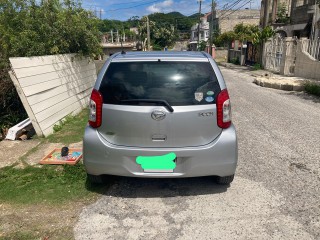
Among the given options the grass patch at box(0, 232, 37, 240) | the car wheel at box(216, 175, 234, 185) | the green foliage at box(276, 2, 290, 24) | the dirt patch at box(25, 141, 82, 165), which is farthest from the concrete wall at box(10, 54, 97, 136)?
the green foliage at box(276, 2, 290, 24)

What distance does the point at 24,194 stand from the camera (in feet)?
11.4

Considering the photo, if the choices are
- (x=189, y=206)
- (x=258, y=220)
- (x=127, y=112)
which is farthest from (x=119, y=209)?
(x=258, y=220)

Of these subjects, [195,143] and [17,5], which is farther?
[17,5]

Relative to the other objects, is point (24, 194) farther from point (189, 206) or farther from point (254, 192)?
point (254, 192)

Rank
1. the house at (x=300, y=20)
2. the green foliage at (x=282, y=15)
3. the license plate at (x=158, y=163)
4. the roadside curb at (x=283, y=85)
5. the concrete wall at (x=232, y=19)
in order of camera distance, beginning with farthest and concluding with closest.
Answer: the concrete wall at (x=232, y=19) < the green foliage at (x=282, y=15) < the house at (x=300, y=20) < the roadside curb at (x=283, y=85) < the license plate at (x=158, y=163)

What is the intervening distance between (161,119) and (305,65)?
554 inches

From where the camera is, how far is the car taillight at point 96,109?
312 cm

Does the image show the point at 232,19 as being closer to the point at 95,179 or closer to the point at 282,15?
the point at 282,15

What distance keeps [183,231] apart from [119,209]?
0.80m

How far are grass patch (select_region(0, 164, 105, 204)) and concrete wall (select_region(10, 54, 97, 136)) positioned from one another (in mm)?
1730

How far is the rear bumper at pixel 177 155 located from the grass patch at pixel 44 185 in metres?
0.57

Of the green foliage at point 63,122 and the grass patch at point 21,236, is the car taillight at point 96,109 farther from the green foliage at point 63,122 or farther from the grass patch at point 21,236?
the green foliage at point 63,122

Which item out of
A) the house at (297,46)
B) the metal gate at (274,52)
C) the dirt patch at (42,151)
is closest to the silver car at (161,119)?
the dirt patch at (42,151)

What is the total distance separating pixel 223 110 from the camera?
311 centimetres
